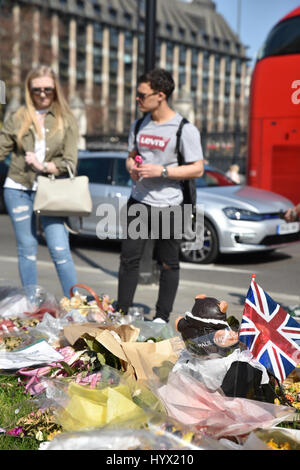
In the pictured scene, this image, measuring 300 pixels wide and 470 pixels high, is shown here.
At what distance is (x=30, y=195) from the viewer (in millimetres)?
5180

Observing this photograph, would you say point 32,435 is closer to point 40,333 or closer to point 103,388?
point 103,388

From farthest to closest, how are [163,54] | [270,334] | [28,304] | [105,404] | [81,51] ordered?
[163,54]
[81,51]
[28,304]
[270,334]
[105,404]

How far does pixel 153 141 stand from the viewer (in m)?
4.73

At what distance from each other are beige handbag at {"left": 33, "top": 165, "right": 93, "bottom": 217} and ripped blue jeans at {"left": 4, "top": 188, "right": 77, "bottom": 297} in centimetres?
19

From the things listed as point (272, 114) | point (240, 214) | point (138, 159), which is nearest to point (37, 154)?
point (138, 159)

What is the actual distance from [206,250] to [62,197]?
153 inches

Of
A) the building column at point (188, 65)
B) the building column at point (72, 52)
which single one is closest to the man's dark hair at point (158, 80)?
the building column at point (72, 52)

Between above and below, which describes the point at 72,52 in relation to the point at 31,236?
above

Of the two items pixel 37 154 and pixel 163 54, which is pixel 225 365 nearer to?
pixel 37 154

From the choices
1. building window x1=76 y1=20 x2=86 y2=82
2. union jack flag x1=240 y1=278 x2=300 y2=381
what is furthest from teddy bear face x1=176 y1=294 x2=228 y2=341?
building window x1=76 y1=20 x2=86 y2=82

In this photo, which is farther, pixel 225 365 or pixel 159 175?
pixel 159 175

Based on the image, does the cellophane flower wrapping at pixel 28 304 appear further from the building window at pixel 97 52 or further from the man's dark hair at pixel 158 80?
the building window at pixel 97 52
